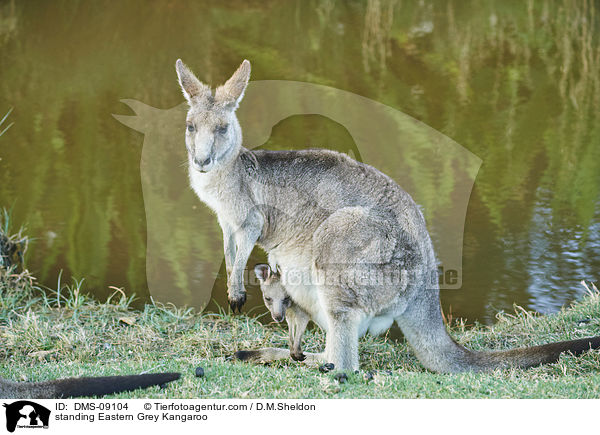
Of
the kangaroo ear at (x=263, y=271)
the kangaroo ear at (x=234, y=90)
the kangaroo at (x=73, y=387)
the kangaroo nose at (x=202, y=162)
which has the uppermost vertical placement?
the kangaroo ear at (x=234, y=90)

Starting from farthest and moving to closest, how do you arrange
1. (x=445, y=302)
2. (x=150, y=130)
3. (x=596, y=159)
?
(x=596, y=159), (x=445, y=302), (x=150, y=130)

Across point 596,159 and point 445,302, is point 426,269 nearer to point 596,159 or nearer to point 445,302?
point 445,302

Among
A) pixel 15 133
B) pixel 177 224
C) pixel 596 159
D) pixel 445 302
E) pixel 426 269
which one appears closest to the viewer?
pixel 426 269

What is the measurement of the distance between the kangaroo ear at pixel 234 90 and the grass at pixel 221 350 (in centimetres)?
139

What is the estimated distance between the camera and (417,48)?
44.8 feet

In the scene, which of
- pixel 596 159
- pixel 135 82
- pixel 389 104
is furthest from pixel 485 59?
pixel 135 82

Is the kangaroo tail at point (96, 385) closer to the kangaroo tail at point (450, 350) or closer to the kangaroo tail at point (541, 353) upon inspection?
the kangaroo tail at point (450, 350)

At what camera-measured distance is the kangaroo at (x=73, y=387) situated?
135 inches

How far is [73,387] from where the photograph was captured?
345cm

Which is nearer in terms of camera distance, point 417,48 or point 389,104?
point 389,104

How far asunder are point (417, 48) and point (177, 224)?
7.63m

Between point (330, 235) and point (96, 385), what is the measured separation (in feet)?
4.53

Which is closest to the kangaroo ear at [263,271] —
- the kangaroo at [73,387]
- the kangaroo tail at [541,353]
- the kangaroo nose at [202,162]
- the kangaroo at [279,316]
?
the kangaroo at [279,316]
